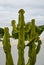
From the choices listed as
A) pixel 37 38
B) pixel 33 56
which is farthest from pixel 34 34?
pixel 33 56

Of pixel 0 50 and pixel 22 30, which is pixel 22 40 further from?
pixel 0 50

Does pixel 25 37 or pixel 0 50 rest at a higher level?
pixel 25 37

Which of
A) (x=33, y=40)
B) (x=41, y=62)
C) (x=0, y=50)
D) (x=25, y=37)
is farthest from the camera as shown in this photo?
(x=0, y=50)

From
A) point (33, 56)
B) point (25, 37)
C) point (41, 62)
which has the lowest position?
point (41, 62)

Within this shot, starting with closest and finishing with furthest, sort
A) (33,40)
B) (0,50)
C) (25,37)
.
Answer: (33,40) < (25,37) < (0,50)

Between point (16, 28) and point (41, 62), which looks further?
point (41, 62)

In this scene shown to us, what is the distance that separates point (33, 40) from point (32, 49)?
0.22m

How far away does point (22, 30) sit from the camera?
3508 millimetres

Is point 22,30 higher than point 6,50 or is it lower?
higher

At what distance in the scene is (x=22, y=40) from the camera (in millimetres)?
3490

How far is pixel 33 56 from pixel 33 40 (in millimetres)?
286

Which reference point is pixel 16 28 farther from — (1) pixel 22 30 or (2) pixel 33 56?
(2) pixel 33 56

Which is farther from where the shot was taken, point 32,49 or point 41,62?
point 41,62

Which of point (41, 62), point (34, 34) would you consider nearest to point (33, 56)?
point (34, 34)
